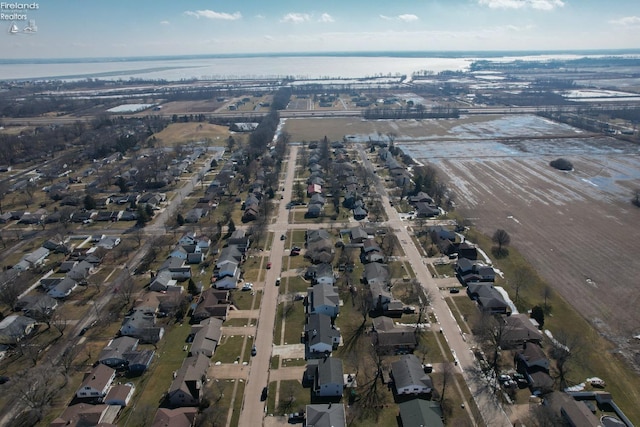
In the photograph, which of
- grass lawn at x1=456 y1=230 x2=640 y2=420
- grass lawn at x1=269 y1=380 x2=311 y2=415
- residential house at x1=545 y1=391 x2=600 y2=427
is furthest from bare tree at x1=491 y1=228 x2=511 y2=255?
grass lawn at x1=269 y1=380 x2=311 y2=415

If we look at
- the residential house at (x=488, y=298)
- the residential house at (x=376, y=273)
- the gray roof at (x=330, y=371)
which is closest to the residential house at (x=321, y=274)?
the residential house at (x=376, y=273)

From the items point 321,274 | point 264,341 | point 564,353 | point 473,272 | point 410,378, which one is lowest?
point 264,341

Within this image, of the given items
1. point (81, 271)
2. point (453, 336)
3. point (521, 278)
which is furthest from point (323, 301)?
point (81, 271)

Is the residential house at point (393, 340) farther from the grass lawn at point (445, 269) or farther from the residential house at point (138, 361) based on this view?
the residential house at point (138, 361)

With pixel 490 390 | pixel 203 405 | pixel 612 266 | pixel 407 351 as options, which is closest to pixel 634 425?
pixel 490 390

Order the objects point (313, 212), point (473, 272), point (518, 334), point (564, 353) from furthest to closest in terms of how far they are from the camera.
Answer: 1. point (313, 212)
2. point (473, 272)
3. point (518, 334)
4. point (564, 353)

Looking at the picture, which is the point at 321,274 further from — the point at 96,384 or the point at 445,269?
the point at 96,384

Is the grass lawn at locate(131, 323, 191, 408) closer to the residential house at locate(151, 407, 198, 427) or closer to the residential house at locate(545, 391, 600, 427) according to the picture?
the residential house at locate(151, 407, 198, 427)
